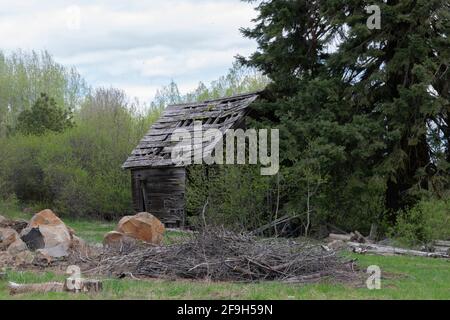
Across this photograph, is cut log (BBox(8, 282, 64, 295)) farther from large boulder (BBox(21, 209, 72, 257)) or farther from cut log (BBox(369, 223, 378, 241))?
cut log (BBox(369, 223, 378, 241))

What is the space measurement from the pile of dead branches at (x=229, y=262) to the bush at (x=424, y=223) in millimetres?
6584

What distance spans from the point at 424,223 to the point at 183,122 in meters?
13.9

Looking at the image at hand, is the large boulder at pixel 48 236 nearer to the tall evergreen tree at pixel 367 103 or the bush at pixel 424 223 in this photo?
the tall evergreen tree at pixel 367 103

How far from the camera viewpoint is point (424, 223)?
19438 mm

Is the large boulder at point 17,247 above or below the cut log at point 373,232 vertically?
above

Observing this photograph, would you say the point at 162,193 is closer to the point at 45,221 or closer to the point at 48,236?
the point at 45,221

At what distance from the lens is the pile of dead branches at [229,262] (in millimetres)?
12109

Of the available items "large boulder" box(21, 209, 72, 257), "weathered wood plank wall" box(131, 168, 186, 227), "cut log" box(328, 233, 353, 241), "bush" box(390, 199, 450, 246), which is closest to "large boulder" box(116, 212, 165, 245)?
"large boulder" box(21, 209, 72, 257)

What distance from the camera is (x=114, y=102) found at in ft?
158

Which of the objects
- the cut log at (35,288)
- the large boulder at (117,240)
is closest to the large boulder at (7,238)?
the large boulder at (117,240)

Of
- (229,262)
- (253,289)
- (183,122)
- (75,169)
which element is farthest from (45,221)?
(75,169)

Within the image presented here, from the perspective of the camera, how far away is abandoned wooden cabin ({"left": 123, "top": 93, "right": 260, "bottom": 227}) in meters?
27.8
